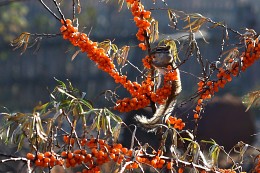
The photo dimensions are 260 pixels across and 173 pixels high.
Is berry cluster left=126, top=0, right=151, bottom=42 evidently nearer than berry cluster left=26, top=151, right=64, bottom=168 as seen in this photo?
No

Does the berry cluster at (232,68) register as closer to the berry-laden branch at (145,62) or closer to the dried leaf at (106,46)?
the berry-laden branch at (145,62)

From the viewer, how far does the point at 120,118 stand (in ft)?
4.47

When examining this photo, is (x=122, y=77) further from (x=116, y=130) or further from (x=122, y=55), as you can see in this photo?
(x=116, y=130)

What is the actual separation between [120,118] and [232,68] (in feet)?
1.16

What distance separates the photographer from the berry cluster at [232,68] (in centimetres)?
156

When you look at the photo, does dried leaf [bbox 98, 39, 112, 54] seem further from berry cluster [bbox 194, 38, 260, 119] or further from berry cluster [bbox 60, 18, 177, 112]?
berry cluster [bbox 194, 38, 260, 119]

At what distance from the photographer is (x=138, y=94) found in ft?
5.31

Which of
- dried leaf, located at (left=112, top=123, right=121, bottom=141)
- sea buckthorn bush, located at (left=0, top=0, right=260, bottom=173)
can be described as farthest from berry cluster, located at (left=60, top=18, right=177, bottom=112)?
dried leaf, located at (left=112, top=123, right=121, bottom=141)

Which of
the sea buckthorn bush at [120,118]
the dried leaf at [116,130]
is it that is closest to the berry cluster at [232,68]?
the sea buckthorn bush at [120,118]

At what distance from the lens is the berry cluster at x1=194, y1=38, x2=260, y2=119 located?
1556mm

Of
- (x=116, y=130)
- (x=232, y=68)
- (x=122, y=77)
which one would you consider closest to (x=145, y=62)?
(x=122, y=77)

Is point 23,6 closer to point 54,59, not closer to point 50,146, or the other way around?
point 54,59

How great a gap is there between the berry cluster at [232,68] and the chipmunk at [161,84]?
0.21 ft

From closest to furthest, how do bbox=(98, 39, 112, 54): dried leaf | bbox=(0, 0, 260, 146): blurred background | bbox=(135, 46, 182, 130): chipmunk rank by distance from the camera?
bbox=(135, 46, 182, 130): chipmunk, bbox=(98, 39, 112, 54): dried leaf, bbox=(0, 0, 260, 146): blurred background
